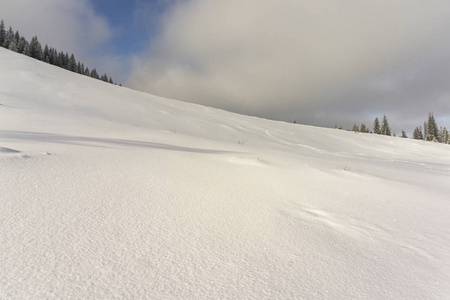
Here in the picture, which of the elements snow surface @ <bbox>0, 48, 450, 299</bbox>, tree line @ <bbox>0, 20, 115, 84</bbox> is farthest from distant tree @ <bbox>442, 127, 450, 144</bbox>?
tree line @ <bbox>0, 20, 115, 84</bbox>

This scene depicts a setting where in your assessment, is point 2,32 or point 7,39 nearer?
point 7,39

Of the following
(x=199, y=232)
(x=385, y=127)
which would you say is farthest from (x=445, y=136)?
(x=199, y=232)

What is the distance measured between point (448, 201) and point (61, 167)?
16.7ft

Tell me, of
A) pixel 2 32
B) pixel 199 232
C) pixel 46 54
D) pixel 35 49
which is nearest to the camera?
pixel 199 232

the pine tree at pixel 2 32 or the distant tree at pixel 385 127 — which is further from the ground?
the pine tree at pixel 2 32

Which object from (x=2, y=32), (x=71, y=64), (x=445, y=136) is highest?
(x=2, y=32)

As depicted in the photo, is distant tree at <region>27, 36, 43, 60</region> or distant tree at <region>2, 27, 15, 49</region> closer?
distant tree at <region>2, 27, 15, 49</region>

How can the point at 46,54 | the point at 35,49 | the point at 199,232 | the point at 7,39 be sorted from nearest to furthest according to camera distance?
the point at 199,232
the point at 7,39
the point at 35,49
the point at 46,54

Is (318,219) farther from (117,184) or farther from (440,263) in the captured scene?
(117,184)

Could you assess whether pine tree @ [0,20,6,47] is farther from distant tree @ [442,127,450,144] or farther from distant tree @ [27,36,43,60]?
distant tree @ [442,127,450,144]

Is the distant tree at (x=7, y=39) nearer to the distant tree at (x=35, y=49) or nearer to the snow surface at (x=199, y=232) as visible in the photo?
the distant tree at (x=35, y=49)

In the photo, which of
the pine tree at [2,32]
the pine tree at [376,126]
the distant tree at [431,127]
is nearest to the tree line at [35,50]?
the pine tree at [2,32]

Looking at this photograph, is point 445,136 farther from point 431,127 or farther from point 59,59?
point 59,59

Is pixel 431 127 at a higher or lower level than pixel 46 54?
lower
